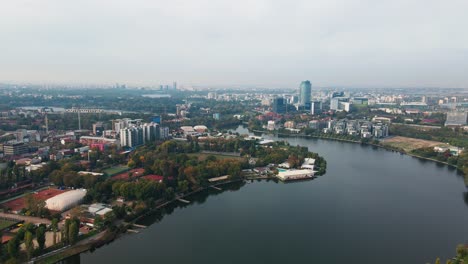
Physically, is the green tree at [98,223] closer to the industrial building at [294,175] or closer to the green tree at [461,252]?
the industrial building at [294,175]

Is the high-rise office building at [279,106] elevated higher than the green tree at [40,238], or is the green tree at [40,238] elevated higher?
the high-rise office building at [279,106]

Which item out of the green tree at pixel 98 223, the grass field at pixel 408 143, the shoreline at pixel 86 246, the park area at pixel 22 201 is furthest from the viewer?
the grass field at pixel 408 143

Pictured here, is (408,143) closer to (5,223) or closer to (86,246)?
(86,246)

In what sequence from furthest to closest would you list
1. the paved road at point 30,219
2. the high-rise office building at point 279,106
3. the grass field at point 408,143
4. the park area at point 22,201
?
1. the high-rise office building at point 279,106
2. the grass field at point 408,143
3. the park area at point 22,201
4. the paved road at point 30,219

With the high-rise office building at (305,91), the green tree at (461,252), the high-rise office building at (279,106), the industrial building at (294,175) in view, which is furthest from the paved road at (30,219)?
the high-rise office building at (305,91)

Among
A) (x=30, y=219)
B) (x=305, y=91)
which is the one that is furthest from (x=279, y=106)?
(x=30, y=219)

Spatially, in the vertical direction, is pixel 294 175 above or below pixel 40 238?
below

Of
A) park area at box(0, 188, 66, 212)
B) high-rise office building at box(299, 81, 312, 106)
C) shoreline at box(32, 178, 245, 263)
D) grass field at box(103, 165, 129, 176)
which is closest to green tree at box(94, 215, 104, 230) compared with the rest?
shoreline at box(32, 178, 245, 263)

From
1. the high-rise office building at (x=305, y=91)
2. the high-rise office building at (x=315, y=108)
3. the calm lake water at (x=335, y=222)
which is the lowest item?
the calm lake water at (x=335, y=222)

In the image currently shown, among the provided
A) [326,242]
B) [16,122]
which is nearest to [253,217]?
[326,242]

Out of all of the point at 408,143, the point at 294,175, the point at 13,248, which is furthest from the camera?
the point at 408,143
